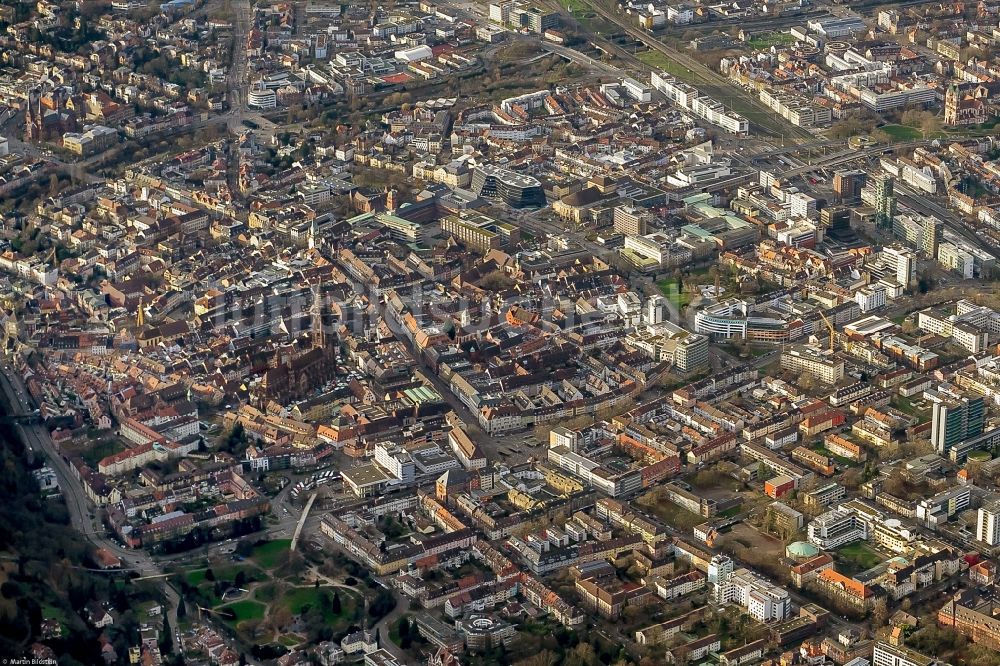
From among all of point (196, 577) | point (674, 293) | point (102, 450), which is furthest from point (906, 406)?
point (102, 450)

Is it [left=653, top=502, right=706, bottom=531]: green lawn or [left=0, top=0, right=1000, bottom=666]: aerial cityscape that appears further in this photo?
[left=653, top=502, right=706, bottom=531]: green lawn

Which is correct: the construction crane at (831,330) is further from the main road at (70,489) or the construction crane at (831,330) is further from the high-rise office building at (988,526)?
the main road at (70,489)

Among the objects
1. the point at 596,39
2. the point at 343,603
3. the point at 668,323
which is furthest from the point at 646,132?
the point at 343,603

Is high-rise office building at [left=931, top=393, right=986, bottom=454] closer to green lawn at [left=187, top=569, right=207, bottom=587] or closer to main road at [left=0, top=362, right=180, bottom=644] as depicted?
green lawn at [left=187, top=569, right=207, bottom=587]

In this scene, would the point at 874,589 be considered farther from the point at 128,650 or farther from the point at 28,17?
the point at 28,17

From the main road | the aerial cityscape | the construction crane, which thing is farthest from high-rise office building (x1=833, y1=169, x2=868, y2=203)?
the main road

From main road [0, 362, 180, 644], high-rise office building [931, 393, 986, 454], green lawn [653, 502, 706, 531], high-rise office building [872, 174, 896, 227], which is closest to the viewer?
main road [0, 362, 180, 644]

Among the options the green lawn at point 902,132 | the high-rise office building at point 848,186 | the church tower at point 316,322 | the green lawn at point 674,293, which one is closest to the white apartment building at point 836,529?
the green lawn at point 674,293
